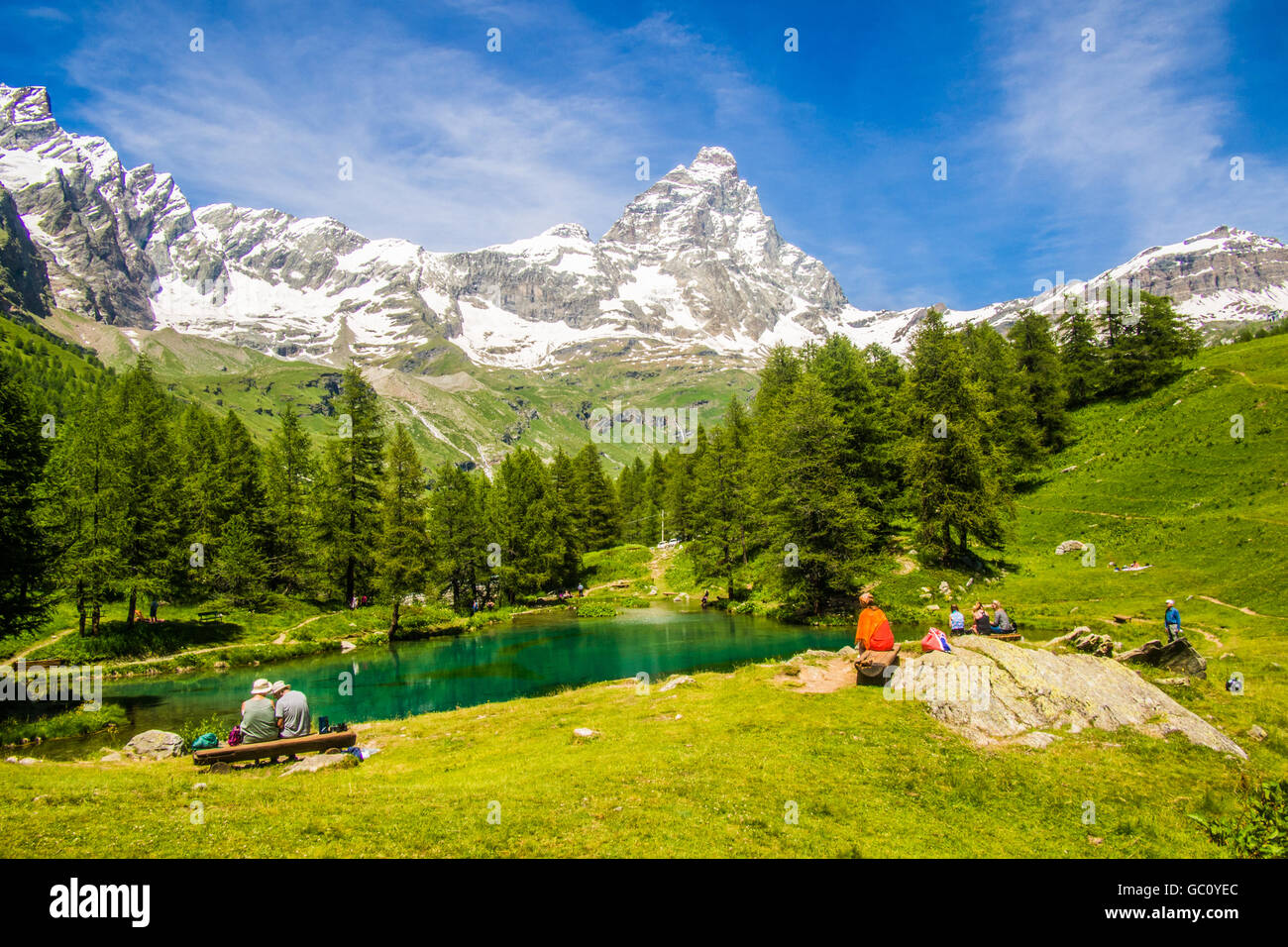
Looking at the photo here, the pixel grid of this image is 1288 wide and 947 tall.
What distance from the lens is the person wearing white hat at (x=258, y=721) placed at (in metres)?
17.2

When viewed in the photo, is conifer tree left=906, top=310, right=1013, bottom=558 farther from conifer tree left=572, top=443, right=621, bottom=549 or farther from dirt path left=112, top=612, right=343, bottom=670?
conifer tree left=572, top=443, right=621, bottom=549

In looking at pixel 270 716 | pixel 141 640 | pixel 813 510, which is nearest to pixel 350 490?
pixel 141 640

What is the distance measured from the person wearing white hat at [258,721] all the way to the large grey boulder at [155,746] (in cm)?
608

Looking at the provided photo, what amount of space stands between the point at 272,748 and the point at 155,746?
7.78 m

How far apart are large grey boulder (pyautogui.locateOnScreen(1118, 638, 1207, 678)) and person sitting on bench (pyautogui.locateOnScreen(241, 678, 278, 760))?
1172 inches

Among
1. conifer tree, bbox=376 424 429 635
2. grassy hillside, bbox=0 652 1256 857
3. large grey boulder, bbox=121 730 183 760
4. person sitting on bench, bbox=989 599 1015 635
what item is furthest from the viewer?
conifer tree, bbox=376 424 429 635

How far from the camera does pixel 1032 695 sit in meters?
17.6

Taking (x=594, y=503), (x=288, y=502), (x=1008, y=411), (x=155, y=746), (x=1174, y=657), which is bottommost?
(x=155, y=746)

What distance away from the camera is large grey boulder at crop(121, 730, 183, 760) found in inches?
811

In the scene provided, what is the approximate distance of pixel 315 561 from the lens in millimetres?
56719

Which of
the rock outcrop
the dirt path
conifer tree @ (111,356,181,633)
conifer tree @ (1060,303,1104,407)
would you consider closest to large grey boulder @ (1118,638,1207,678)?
the rock outcrop

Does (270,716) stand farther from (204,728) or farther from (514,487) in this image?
(514,487)

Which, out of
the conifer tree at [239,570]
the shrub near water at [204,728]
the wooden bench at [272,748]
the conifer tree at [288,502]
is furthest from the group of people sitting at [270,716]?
the conifer tree at [288,502]

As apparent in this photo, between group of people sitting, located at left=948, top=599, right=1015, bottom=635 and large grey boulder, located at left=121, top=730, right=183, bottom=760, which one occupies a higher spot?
group of people sitting, located at left=948, top=599, right=1015, bottom=635
